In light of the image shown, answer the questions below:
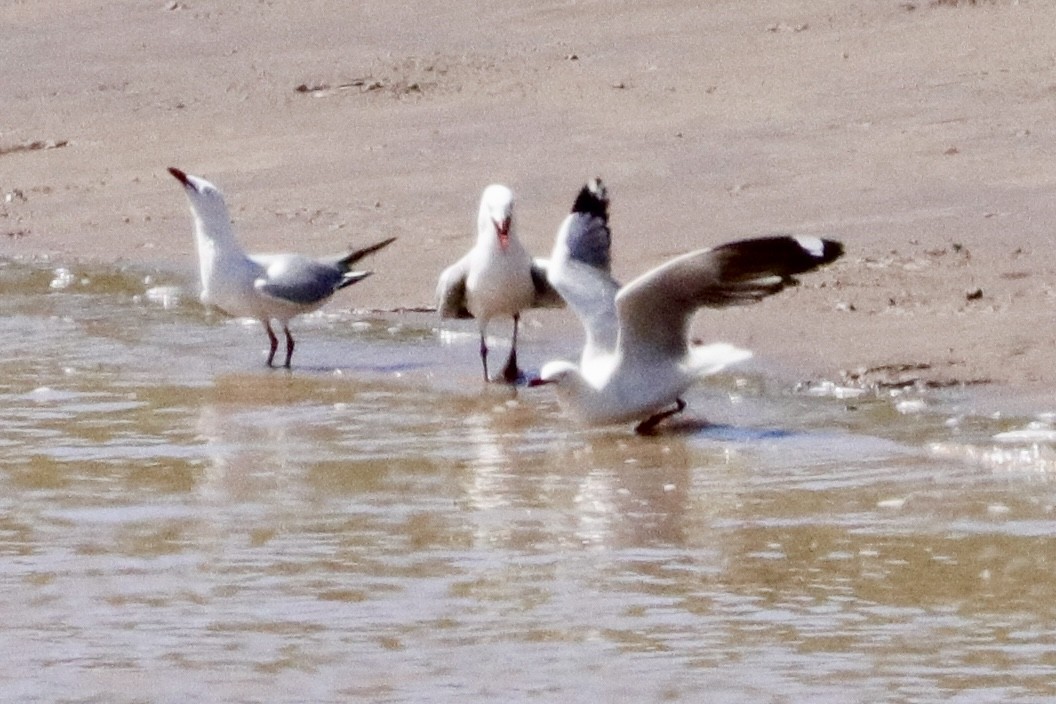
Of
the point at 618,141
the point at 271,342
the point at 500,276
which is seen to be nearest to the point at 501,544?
the point at 500,276

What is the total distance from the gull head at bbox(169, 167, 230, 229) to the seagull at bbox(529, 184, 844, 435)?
2312mm

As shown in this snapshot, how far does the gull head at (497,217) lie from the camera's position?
8789 millimetres

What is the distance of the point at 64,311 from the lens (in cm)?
1071

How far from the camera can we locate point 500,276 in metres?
8.79

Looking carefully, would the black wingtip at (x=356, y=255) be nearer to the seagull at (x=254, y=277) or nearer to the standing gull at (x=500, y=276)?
the seagull at (x=254, y=277)

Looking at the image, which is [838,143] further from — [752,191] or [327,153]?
[327,153]

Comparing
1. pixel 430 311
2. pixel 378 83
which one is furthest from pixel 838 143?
pixel 378 83

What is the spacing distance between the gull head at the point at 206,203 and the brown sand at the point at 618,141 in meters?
0.87

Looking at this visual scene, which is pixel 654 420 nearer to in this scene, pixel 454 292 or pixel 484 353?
pixel 484 353

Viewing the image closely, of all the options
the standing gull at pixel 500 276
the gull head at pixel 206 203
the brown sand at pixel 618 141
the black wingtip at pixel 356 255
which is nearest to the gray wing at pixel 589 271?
the standing gull at pixel 500 276

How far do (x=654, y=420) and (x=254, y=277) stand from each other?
7.19ft

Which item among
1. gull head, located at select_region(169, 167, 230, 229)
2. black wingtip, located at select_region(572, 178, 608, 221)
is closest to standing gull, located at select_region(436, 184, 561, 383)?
black wingtip, located at select_region(572, 178, 608, 221)

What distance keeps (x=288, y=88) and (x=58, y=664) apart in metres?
9.26

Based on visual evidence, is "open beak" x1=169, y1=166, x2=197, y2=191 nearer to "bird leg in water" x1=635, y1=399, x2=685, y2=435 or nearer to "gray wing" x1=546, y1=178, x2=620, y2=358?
Answer: "gray wing" x1=546, y1=178, x2=620, y2=358
